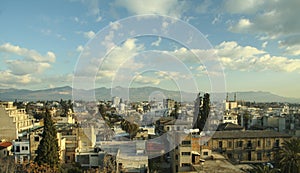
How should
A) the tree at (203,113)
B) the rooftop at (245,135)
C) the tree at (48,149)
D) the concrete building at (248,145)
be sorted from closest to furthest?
the tree at (48,149)
the concrete building at (248,145)
the rooftop at (245,135)
the tree at (203,113)

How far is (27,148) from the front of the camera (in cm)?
1370

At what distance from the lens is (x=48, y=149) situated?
36.3 ft

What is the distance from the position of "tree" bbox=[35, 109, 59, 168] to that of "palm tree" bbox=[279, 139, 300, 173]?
348 inches

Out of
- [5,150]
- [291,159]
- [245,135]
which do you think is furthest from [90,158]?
[245,135]

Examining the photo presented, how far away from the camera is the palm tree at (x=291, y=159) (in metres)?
10.1

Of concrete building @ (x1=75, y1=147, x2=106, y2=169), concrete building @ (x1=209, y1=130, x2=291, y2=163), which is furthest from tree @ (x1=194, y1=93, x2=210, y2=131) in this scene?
concrete building @ (x1=75, y1=147, x2=106, y2=169)

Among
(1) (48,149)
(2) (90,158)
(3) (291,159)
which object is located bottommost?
(2) (90,158)

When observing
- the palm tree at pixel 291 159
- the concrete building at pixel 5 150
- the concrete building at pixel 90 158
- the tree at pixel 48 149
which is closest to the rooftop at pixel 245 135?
the palm tree at pixel 291 159

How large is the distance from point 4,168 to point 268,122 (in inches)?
789

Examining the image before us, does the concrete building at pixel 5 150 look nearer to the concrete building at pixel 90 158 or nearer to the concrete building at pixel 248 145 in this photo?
the concrete building at pixel 90 158

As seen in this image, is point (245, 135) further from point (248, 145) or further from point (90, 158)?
point (90, 158)

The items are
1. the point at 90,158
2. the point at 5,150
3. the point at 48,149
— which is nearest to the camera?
the point at 48,149

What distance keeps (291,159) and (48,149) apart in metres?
9.40

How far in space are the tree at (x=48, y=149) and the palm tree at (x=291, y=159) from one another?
884 cm
